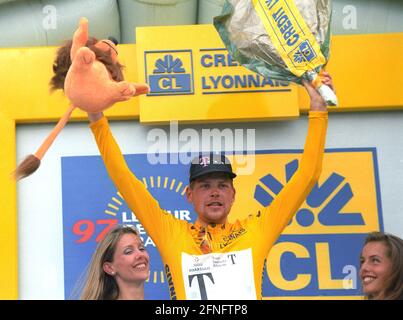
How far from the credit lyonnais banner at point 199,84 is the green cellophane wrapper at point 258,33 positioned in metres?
0.64

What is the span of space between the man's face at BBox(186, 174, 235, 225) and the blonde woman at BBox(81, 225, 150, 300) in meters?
0.42

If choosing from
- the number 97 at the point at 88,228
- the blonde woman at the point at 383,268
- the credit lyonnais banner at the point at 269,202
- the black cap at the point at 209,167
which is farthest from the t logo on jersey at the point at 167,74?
the blonde woman at the point at 383,268

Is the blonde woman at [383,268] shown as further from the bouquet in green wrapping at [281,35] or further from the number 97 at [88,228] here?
the number 97 at [88,228]

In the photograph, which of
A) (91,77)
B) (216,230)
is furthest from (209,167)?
(91,77)

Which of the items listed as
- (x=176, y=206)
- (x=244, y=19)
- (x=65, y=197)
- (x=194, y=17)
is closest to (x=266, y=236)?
(x=244, y=19)

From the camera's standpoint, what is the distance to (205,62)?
3.60 meters

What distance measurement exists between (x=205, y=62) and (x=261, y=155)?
1.51 ft

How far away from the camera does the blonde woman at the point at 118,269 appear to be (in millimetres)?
2965

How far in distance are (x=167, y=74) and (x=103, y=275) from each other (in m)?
0.99

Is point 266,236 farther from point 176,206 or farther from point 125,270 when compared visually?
point 176,206

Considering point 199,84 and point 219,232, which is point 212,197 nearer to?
point 219,232

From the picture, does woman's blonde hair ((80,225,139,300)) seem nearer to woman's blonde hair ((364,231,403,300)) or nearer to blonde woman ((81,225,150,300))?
blonde woman ((81,225,150,300))

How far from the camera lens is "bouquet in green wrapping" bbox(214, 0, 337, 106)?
2748 millimetres

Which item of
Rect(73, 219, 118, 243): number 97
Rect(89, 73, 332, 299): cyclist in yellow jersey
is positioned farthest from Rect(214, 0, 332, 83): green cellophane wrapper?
Rect(73, 219, 118, 243): number 97
